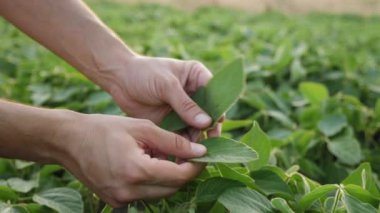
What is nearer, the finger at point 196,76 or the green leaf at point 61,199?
the green leaf at point 61,199

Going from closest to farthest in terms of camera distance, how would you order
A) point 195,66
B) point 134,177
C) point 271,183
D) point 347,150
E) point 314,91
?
point 134,177
point 271,183
point 195,66
point 347,150
point 314,91

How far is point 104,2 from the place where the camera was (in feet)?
19.3

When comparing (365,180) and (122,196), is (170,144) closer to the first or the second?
(122,196)

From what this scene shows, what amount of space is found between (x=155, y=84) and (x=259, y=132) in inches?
9.0

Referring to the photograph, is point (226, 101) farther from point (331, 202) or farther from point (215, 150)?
point (331, 202)

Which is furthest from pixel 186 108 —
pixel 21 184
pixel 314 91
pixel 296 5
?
pixel 296 5

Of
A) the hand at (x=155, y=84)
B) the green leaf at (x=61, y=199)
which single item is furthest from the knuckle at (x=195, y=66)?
the green leaf at (x=61, y=199)

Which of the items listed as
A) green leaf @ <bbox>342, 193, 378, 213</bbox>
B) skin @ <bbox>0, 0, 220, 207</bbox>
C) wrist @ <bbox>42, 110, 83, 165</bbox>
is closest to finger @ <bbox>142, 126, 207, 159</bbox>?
skin @ <bbox>0, 0, 220, 207</bbox>

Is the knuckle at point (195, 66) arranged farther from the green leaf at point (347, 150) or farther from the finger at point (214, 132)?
the green leaf at point (347, 150)

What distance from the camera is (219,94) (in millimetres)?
981

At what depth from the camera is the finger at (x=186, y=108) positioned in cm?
95

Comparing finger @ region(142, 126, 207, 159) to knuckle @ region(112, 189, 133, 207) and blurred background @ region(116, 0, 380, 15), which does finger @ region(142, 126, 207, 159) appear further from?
blurred background @ region(116, 0, 380, 15)

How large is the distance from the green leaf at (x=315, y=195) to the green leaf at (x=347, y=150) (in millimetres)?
439

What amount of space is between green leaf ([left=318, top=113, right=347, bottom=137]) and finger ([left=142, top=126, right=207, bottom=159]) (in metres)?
0.56
